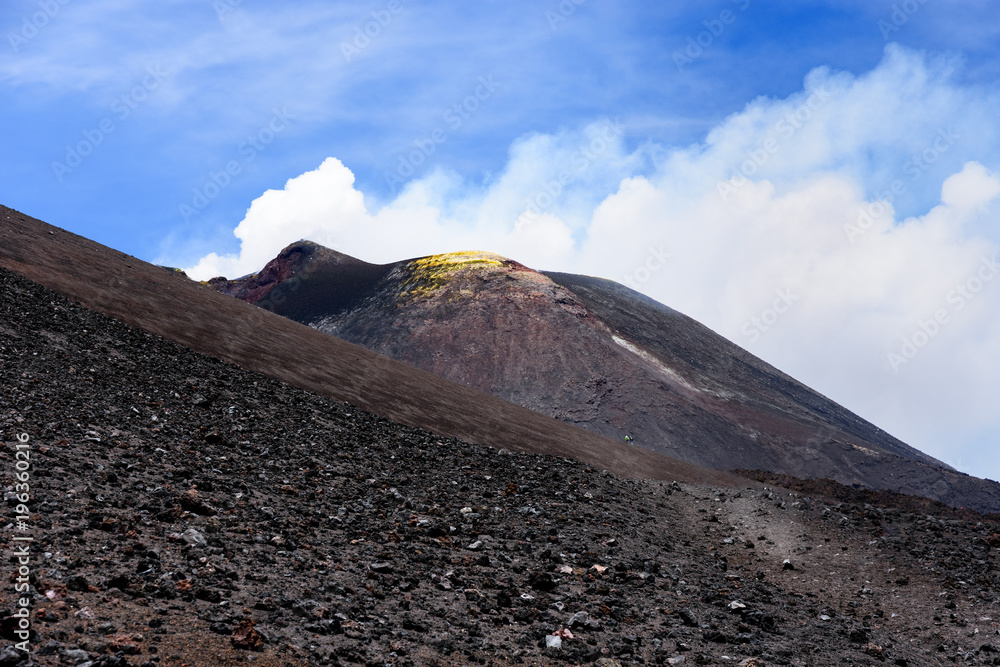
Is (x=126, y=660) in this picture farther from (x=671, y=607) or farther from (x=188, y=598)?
(x=671, y=607)

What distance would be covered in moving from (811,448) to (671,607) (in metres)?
49.0

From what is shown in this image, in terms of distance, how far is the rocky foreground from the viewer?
688 cm

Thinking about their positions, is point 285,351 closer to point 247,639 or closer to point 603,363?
point 247,639

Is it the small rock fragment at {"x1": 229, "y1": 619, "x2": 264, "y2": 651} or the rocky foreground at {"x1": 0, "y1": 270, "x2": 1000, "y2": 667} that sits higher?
the rocky foreground at {"x1": 0, "y1": 270, "x2": 1000, "y2": 667}

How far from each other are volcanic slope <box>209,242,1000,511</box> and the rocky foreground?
3203cm

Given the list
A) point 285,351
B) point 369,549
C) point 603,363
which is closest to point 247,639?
point 369,549

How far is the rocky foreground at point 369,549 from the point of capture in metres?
6.88

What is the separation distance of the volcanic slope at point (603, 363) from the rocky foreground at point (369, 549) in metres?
32.0

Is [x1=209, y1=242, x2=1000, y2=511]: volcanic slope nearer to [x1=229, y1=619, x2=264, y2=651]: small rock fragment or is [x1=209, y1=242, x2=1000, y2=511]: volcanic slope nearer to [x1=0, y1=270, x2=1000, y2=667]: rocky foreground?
[x1=0, y1=270, x2=1000, y2=667]: rocky foreground

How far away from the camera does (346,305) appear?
74250 millimetres

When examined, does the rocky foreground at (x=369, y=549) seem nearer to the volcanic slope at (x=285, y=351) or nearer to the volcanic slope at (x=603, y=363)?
the volcanic slope at (x=285, y=351)

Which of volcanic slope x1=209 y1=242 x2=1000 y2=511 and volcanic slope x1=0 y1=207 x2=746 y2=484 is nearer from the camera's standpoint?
volcanic slope x1=0 y1=207 x2=746 y2=484

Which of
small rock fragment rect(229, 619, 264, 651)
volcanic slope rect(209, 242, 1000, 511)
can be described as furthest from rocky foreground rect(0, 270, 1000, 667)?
volcanic slope rect(209, 242, 1000, 511)

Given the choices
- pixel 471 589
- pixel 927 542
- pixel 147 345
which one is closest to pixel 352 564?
pixel 471 589
